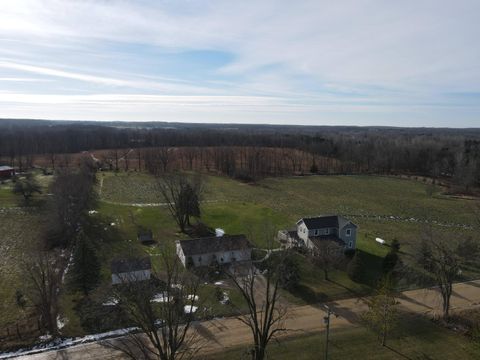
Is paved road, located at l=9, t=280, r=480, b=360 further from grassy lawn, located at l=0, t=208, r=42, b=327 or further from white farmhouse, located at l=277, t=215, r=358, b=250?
white farmhouse, located at l=277, t=215, r=358, b=250

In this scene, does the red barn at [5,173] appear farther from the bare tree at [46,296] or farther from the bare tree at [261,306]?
A: the bare tree at [261,306]

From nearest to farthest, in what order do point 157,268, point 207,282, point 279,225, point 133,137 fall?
point 207,282
point 157,268
point 279,225
point 133,137

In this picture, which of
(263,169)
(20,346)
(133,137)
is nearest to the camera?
(20,346)

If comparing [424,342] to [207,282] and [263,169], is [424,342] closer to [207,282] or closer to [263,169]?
[207,282]

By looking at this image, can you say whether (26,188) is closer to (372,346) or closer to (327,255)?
(327,255)

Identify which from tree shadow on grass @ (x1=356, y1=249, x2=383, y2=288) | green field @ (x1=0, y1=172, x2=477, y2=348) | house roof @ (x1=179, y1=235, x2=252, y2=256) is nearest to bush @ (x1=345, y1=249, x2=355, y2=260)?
tree shadow on grass @ (x1=356, y1=249, x2=383, y2=288)

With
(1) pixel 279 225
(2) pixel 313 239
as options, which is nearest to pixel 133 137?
(1) pixel 279 225

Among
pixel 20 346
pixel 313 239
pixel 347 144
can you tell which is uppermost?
pixel 347 144
